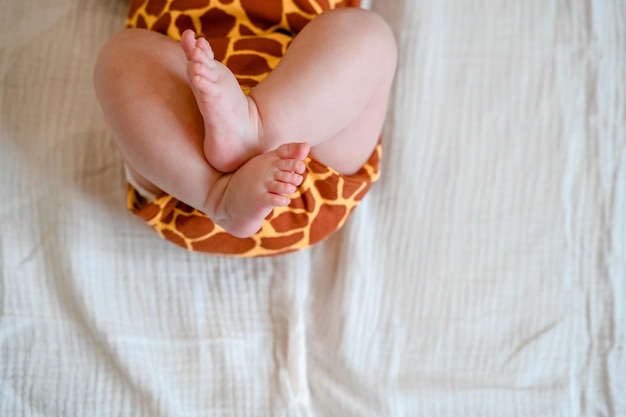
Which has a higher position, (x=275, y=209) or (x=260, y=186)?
(x=260, y=186)

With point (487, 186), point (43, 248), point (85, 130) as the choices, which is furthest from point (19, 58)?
point (487, 186)

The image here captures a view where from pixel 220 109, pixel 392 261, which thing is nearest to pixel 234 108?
pixel 220 109

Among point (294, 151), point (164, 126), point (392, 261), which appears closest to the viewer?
point (294, 151)

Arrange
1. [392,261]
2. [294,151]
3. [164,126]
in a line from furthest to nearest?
[392,261] < [164,126] < [294,151]

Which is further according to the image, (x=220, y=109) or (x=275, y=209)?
(x=275, y=209)

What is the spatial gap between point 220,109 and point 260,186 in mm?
112

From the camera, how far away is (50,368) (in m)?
1.07

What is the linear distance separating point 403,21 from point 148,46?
1.64 ft

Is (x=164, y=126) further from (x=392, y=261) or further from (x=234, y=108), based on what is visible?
(x=392, y=261)

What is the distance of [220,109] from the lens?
0.82 m

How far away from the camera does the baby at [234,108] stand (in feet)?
2.77

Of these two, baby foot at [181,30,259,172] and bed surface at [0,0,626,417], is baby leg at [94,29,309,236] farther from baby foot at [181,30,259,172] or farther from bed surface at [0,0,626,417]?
bed surface at [0,0,626,417]

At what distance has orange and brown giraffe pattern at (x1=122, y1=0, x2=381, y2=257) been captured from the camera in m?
1.00

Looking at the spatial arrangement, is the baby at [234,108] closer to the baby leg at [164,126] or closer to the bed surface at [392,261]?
the baby leg at [164,126]
